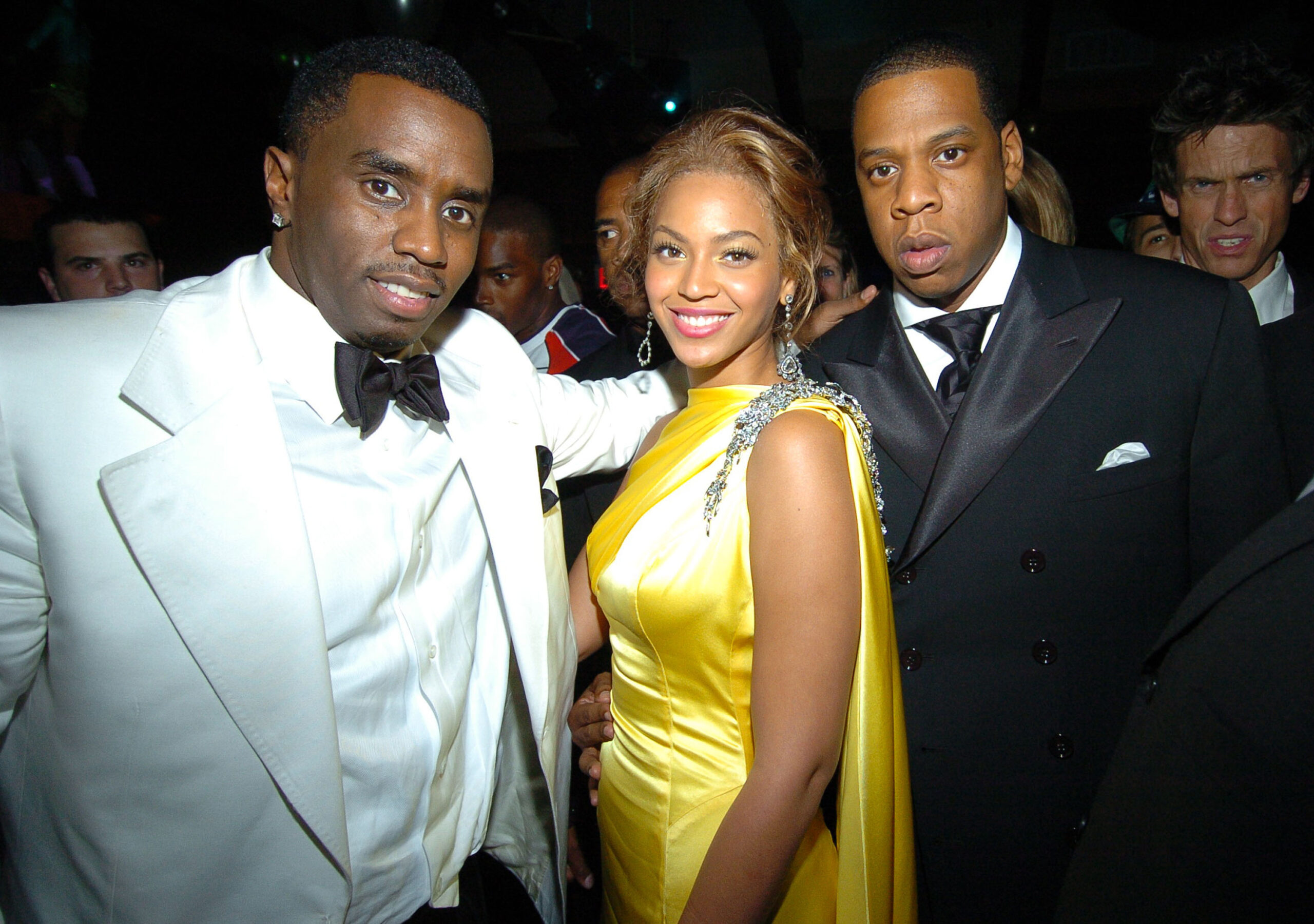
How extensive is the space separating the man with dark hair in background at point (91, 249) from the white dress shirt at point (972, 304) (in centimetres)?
320

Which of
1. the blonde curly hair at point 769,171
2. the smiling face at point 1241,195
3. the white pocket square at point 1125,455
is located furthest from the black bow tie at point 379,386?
the smiling face at point 1241,195

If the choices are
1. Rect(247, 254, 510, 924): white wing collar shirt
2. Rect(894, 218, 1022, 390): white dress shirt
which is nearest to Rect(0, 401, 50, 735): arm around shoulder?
Rect(247, 254, 510, 924): white wing collar shirt

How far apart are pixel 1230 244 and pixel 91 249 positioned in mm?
4349

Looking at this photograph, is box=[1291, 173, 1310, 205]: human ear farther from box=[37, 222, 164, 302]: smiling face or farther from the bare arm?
box=[37, 222, 164, 302]: smiling face

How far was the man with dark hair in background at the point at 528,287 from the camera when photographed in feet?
12.2

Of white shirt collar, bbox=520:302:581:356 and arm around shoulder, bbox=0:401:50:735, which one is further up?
white shirt collar, bbox=520:302:581:356

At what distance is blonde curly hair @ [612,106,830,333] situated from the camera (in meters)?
1.58

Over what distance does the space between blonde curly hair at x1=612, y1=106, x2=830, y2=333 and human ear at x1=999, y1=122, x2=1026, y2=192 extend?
0.44m

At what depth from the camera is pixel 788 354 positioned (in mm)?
1646

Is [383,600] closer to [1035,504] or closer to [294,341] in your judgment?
[294,341]

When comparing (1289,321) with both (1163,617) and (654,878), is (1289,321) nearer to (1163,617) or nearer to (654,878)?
(1163,617)

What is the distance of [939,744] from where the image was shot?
155 centimetres

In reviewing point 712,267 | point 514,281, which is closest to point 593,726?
point 712,267

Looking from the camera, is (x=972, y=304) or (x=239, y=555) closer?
(x=239, y=555)
